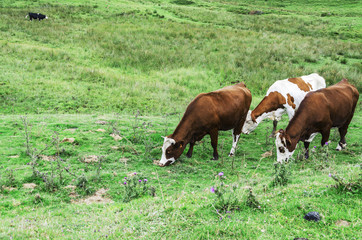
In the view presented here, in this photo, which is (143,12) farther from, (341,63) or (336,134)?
(336,134)

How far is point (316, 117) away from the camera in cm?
879

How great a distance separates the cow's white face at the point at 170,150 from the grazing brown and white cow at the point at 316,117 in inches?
110

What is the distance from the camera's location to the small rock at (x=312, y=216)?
3818mm

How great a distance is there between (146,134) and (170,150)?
192 centimetres

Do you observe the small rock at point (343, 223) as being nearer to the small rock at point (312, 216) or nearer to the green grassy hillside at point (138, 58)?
the small rock at point (312, 216)

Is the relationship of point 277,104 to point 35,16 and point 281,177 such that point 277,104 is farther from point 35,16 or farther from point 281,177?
point 35,16

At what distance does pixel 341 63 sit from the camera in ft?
70.8

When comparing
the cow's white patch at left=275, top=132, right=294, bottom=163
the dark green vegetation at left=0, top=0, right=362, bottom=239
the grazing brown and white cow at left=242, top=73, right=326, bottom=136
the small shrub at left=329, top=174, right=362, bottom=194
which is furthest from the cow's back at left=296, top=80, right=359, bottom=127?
the small shrub at left=329, top=174, right=362, bottom=194

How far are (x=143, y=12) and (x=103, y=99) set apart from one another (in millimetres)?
24274

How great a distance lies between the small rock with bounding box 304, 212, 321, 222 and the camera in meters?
3.82

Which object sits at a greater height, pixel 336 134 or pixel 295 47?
pixel 295 47

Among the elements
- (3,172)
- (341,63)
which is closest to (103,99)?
(3,172)

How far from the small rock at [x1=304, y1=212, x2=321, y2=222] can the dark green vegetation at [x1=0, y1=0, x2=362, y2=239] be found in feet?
0.28

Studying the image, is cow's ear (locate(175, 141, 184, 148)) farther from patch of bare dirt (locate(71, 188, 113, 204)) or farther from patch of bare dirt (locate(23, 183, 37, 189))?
patch of bare dirt (locate(23, 183, 37, 189))
